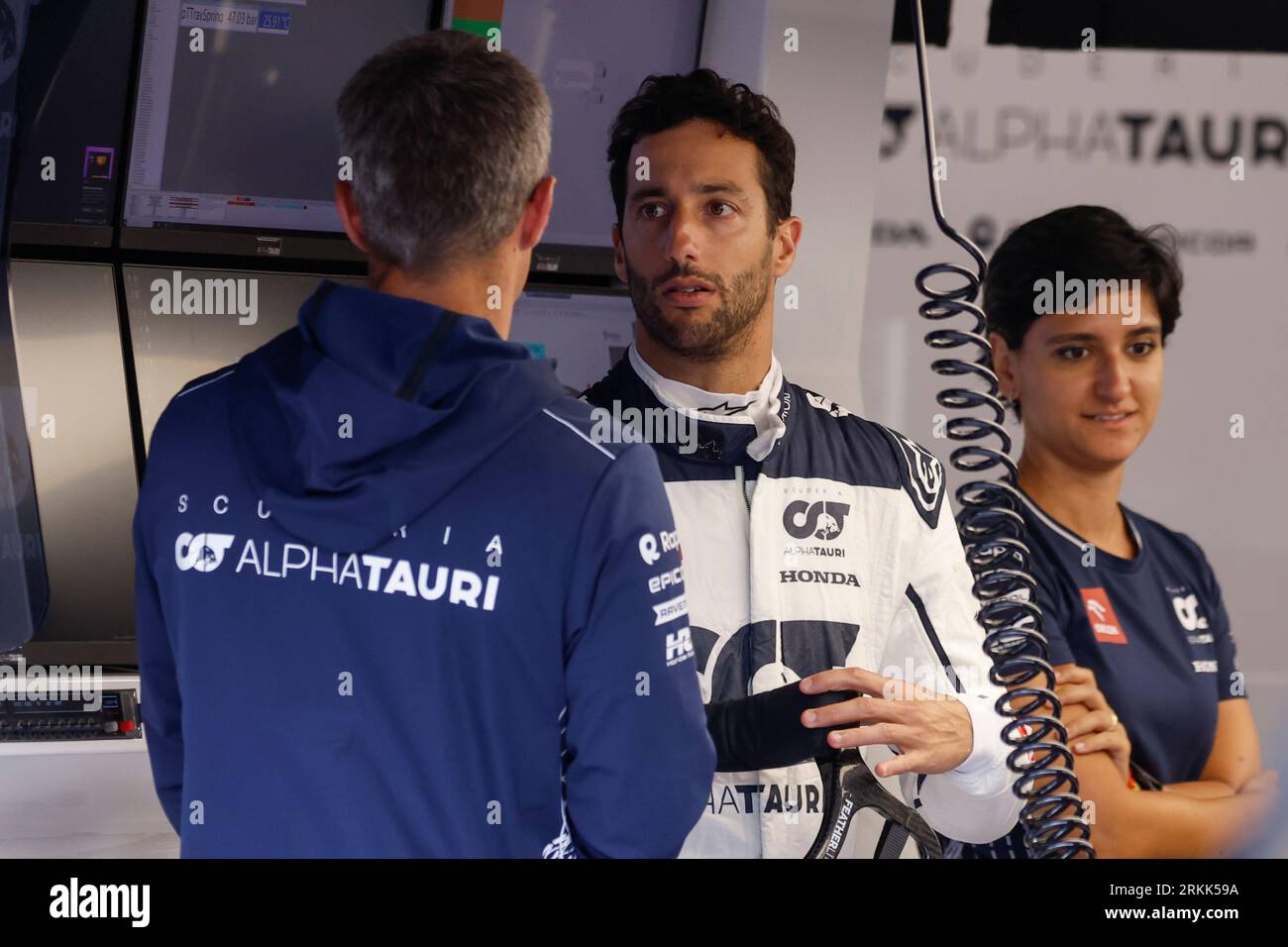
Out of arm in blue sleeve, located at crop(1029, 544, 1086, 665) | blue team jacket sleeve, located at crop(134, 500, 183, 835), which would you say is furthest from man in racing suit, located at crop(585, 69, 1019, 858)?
blue team jacket sleeve, located at crop(134, 500, 183, 835)

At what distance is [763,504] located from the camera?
190cm

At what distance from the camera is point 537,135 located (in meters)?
1.34

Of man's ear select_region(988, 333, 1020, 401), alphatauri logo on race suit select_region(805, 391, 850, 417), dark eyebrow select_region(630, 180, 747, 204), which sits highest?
dark eyebrow select_region(630, 180, 747, 204)

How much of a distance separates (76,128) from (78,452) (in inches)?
24.0

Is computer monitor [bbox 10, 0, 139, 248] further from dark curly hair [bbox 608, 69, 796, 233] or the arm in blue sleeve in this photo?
the arm in blue sleeve

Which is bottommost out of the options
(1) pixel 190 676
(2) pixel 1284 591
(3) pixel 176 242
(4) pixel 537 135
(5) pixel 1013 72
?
(1) pixel 190 676

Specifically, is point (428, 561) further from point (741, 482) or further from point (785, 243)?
point (785, 243)

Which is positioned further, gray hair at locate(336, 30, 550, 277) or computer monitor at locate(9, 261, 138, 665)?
computer monitor at locate(9, 261, 138, 665)

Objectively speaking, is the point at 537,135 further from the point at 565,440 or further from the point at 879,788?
the point at 879,788

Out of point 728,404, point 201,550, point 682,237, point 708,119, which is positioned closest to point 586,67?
point 708,119

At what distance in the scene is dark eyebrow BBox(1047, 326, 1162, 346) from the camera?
211 cm

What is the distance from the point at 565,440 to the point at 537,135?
13.1 inches

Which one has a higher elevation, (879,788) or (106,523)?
(106,523)

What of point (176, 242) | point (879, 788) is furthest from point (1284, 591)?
point (176, 242)
